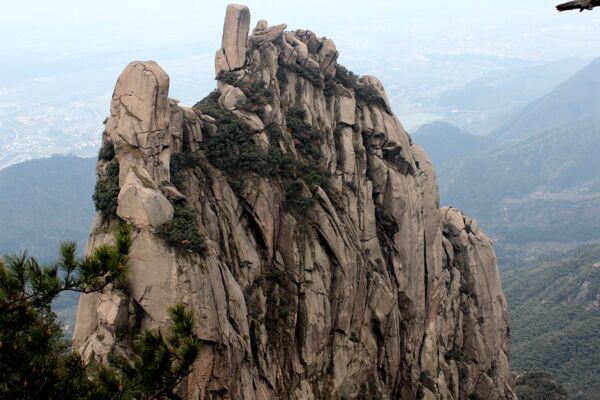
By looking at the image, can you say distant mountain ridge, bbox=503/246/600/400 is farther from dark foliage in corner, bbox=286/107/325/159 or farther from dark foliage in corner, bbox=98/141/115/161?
dark foliage in corner, bbox=98/141/115/161

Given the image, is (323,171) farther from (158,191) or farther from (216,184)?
(158,191)

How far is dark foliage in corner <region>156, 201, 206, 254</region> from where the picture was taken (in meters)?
22.8

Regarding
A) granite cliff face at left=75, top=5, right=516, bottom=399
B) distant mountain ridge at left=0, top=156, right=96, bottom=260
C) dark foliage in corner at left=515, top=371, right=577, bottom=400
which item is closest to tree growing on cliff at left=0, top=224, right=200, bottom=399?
granite cliff face at left=75, top=5, right=516, bottom=399

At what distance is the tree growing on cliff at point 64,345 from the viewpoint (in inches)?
464

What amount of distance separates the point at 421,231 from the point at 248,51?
1387cm

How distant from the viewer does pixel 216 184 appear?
93.4 ft

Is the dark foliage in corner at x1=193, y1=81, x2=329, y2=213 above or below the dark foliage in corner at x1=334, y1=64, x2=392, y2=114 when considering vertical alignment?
below

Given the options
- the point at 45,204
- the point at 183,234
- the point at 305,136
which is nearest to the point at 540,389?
Result: the point at 305,136

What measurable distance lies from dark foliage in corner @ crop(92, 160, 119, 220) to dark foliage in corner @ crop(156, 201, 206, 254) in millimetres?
2409

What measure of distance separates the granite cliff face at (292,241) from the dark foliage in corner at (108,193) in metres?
0.10

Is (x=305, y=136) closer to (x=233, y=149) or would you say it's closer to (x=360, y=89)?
(x=233, y=149)

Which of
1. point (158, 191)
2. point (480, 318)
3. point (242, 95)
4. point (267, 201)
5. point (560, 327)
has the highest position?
point (242, 95)

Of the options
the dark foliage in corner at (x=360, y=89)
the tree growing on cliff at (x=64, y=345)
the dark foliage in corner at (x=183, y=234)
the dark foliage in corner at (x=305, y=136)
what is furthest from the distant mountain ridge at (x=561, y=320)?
the tree growing on cliff at (x=64, y=345)

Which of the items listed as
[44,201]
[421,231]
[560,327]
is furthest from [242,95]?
[44,201]
